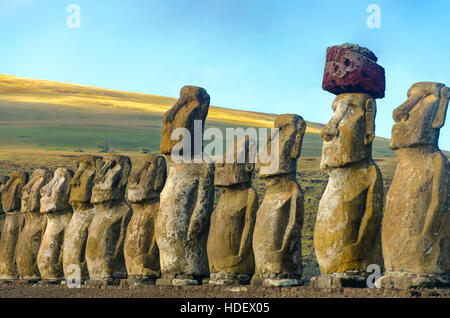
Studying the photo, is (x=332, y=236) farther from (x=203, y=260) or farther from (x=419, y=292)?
(x=203, y=260)

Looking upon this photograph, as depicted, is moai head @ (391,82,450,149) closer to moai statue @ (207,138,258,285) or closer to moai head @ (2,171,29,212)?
moai statue @ (207,138,258,285)

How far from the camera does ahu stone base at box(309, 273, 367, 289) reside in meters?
12.7

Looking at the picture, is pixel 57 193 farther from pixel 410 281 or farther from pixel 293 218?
pixel 410 281

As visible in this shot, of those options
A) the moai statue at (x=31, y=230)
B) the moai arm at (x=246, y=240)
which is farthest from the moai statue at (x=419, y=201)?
the moai statue at (x=31, y=230)

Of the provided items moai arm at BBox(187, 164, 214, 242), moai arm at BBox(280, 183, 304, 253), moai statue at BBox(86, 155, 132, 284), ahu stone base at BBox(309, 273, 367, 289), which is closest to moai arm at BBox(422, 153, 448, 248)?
ahu stone base at BBox(309, 273, 367, 289)

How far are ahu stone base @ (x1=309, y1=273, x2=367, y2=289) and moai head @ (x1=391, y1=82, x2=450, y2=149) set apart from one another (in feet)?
7.47

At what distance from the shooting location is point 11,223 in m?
23.3

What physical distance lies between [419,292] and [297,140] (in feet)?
15.2

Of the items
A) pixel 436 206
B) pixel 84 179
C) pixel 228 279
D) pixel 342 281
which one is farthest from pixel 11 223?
pixel 436 206

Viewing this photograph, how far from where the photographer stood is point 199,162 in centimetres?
1669

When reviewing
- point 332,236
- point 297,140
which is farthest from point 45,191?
point 332,236

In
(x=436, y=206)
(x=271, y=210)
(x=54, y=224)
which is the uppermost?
(x=436, y=206)

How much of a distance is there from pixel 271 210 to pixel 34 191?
9.95 meters

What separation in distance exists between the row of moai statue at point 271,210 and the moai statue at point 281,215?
0.02 meters
